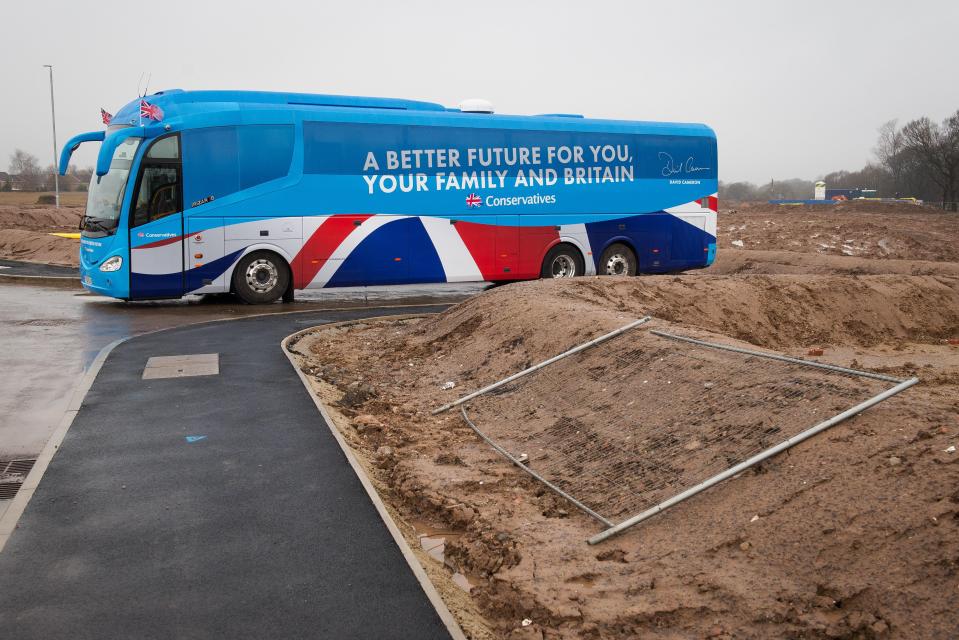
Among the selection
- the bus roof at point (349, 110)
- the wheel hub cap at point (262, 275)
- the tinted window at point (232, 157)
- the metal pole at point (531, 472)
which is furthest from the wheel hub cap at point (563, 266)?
the metal pole at point (531, 472)

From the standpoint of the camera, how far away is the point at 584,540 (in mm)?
6340

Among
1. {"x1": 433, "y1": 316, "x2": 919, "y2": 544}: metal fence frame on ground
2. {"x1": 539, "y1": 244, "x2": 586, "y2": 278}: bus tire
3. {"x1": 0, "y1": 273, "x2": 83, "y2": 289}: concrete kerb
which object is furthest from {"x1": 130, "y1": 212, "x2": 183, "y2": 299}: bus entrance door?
{"x1": 433, "y1": 316, "x2": 919, "y2": 544}: metal fence frame on ground

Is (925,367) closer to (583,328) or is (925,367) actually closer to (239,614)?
(583,328)

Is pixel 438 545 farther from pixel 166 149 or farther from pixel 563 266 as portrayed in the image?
pixel 563 266

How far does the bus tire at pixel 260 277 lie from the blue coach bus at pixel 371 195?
0.09 feet

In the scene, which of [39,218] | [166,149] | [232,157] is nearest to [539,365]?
[232,157]

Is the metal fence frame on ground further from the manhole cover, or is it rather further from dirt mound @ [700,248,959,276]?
dirt mound @ [700,248,959,276]

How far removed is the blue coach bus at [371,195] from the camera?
17500 millimetres

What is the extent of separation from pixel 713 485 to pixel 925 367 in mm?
7536

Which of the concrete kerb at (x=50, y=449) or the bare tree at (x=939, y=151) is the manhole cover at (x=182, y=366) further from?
the bare tree at (x=939, y=151)

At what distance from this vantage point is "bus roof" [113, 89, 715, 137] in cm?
1791

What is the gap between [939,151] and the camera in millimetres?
62031

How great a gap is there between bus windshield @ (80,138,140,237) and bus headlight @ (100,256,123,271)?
0.49 m

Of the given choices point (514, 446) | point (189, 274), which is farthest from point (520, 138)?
point (514, 446)
